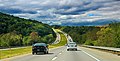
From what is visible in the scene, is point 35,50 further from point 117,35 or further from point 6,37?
point 6,37

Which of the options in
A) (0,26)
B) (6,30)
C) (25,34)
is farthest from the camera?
(25,34)

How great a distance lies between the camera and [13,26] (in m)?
178

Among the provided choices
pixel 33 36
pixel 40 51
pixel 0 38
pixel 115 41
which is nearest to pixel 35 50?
pixel 40 51

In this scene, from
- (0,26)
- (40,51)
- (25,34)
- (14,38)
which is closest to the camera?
(40,51)

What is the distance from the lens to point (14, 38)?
13112 cm

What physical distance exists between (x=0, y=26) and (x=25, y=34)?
81.9ft

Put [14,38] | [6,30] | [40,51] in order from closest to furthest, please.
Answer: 1. [40,51]
2. [14,38]
3. [6,30]

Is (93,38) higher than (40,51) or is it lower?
lower

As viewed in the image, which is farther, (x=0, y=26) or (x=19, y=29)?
(x=19, y=29)

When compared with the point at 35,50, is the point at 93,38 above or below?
below

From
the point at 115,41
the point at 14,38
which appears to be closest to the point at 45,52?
the point at 115,41

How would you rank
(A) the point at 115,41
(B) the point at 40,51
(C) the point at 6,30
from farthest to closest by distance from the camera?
(C) the point at 6,30 → (A) the point at 115,41 → (B) the point at 40,51

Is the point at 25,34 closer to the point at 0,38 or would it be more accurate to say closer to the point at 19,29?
the point at 19,29

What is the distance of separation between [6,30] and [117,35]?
102778mm
